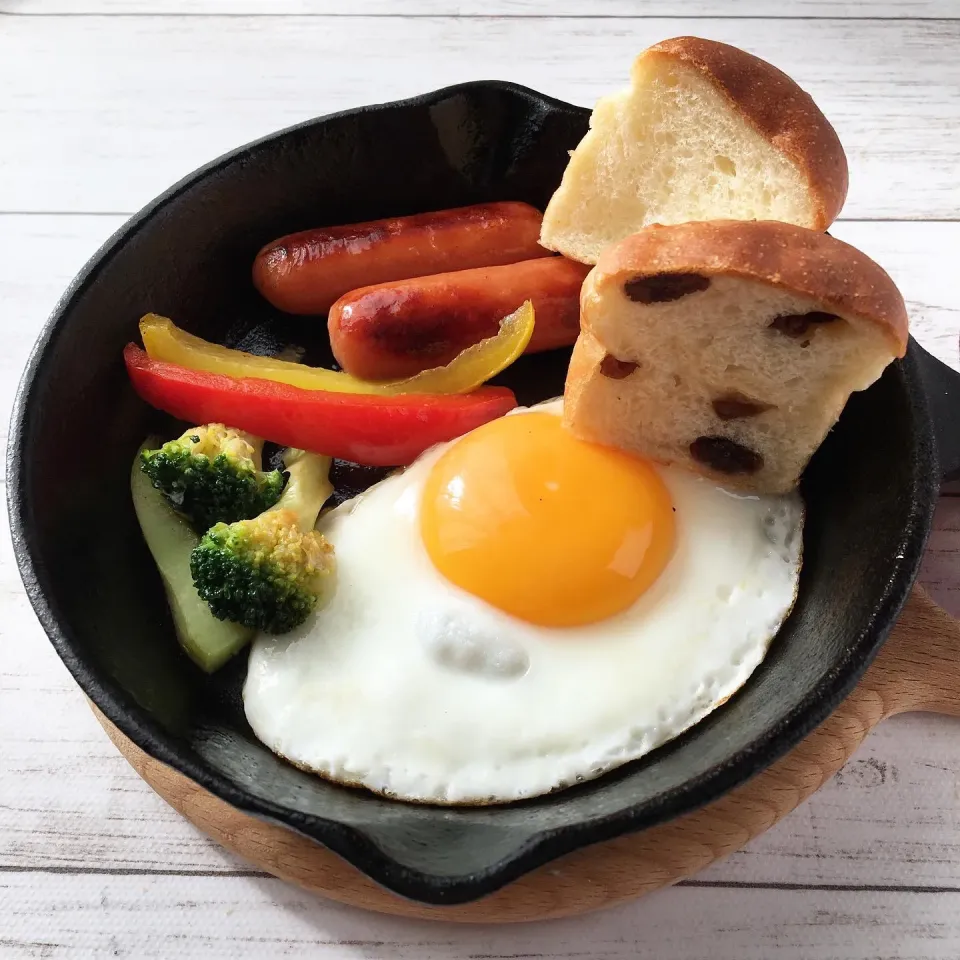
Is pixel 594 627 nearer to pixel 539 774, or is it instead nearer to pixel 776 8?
pixel 539 774

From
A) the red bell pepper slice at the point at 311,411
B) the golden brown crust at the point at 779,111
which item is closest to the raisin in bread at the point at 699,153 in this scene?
the golden brown crust at the point at 779,111

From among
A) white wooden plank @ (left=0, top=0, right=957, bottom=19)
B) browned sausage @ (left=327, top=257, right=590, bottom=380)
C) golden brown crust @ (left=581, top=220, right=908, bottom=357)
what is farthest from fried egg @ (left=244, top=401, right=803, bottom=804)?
white wooden plank @ (left=0, top=0, right=957, bottom=19)

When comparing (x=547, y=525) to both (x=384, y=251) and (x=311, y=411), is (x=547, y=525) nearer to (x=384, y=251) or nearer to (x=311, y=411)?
(x=311, y=411)

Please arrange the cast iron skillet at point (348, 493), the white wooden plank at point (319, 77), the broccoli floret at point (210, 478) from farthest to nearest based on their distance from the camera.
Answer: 1. the white wooden plank at point (319, 77)
2. the broccoli floret at point (210, 478)
3. the cast iron skillet at point (348, 493)

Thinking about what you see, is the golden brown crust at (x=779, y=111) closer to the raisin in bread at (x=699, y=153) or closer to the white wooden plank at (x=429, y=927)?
the raisin in bread at (x=699, y=153)

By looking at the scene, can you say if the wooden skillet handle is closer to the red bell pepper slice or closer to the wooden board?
the wooden board

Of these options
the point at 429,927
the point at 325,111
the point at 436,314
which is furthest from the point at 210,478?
the point at 325,111
